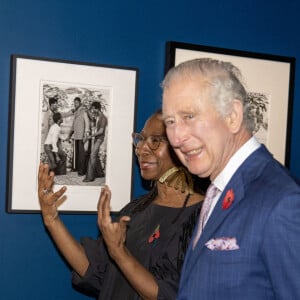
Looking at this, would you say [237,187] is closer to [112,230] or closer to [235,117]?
[235,117]

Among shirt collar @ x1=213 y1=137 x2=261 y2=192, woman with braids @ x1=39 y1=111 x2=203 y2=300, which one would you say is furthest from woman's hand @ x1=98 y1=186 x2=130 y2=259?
shirt collar @ x1=213 y1=137 x2=261 y2=192

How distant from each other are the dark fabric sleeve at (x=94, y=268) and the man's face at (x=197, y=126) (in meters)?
0.88

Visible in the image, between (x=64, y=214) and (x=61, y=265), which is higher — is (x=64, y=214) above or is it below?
above

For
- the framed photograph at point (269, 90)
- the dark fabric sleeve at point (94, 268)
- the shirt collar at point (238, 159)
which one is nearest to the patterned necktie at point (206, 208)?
the shirt collar at point (238, 159)

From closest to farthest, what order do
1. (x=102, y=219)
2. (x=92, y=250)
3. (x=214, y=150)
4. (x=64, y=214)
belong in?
1. (x=214, y=150)
2. (x=102, y=219)
3. (x=92, y=250)
4. (x=64, y=214)

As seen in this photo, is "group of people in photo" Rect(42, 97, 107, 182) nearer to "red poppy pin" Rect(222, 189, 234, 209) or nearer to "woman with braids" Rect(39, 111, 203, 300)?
"woman with braids" Rect(39, 111, 203, 300)

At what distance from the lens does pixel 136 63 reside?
2492 mm

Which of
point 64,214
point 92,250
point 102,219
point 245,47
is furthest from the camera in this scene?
point 245,47

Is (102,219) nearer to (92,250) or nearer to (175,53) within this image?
(92,250)

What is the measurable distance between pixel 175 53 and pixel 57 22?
0.52m

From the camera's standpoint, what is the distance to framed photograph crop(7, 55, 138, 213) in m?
2.29

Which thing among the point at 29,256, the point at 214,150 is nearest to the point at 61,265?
the point at 29,256

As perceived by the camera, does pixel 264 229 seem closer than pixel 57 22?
Yes

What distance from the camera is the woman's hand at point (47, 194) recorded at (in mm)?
2160
